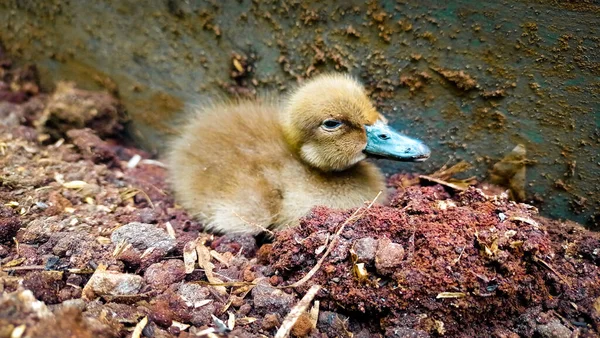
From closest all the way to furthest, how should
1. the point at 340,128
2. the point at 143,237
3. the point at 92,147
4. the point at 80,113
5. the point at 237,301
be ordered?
1. the point at 237,301
2. the point at 143,237
3. the point at 340,128
4. the point at 92,147
5. the point at 80,113

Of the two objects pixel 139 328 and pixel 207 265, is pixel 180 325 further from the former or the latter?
pixel 207 265

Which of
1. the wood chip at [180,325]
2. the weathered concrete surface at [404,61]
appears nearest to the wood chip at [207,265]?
the wood chip at [180,325]

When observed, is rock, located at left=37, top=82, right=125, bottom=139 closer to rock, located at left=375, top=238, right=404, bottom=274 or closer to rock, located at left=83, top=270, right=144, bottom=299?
rock, located at left=83, top=270, right=144, bottom=299

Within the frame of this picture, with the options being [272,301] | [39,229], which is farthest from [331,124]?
[39,229]

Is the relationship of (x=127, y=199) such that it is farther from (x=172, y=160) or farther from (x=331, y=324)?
(x=331, y=324)

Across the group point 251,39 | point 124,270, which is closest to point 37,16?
point 251,39

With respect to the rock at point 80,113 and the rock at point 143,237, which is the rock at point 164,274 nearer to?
the rock at point 143,237
